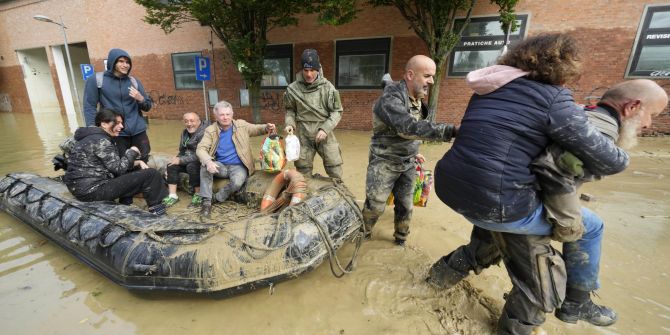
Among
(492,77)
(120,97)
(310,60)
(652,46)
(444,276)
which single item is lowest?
(444,276)

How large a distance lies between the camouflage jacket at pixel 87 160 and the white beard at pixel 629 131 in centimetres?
438

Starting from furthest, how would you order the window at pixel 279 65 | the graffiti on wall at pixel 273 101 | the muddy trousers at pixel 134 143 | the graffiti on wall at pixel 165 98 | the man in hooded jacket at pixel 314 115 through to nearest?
1. the graffiti on wall at pixel 165 98
2. the graffiti on wall at pixel 273 101
3. the window at pixel 279 65
4. the muddy trousers at pixel 134 143
5. the man in hooded jacket at pixel 314 115

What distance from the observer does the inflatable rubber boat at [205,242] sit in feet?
7.28

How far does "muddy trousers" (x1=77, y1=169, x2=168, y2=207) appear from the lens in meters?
3.25

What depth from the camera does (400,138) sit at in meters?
2.61

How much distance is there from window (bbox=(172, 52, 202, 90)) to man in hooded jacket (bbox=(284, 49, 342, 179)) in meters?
11.0

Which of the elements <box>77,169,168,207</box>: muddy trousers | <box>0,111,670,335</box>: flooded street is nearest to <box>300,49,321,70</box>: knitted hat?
<box>0,111,670,335</box>: flooded street

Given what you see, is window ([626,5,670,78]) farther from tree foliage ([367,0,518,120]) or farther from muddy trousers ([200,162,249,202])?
muddy trousers ([200,162,249,202])

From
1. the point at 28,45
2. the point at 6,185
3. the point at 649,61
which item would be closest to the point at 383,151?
the point at 6,185

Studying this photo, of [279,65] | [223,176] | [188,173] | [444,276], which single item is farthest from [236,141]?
[279,65]

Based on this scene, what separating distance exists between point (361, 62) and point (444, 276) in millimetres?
8707

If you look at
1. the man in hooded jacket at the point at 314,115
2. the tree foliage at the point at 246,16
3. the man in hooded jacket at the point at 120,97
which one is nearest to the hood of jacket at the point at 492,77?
the man in hooded jacket at the point at 314,115

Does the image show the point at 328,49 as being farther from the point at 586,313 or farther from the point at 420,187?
the point at 586,313

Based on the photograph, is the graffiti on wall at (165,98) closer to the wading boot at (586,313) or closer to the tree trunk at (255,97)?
the tree trunk at (255,97)
